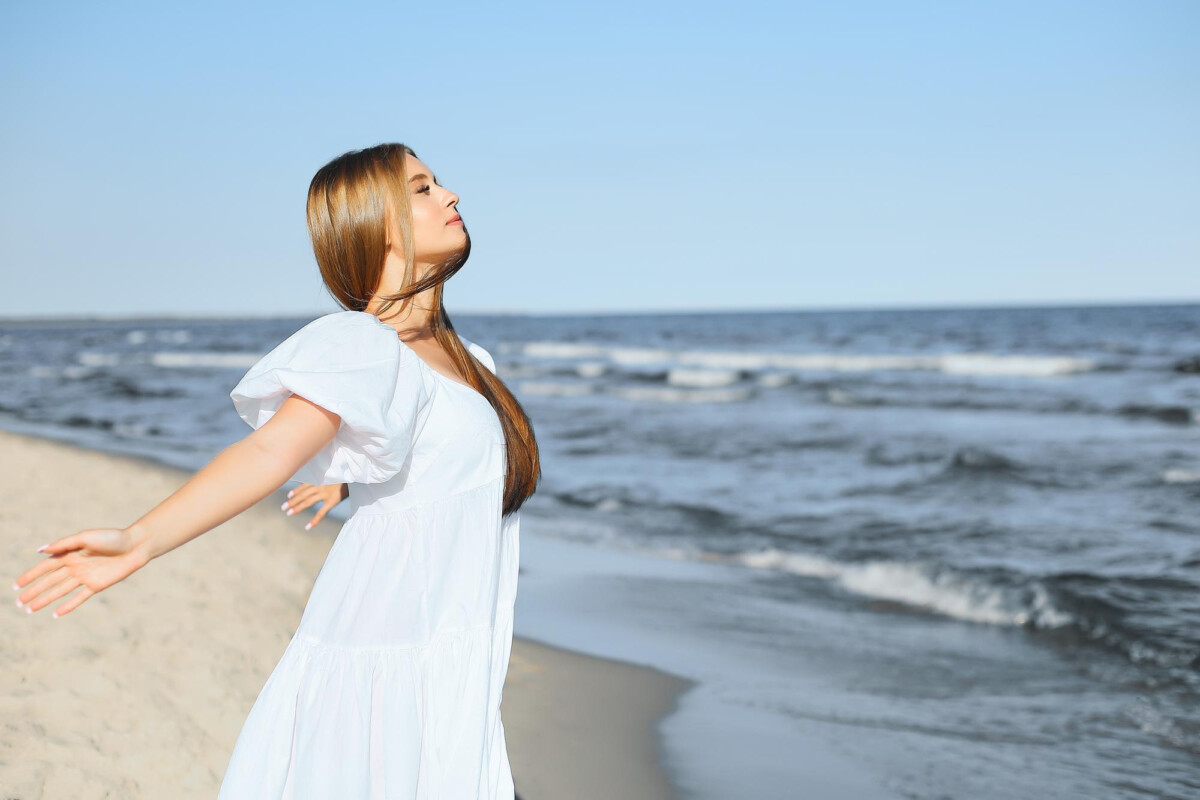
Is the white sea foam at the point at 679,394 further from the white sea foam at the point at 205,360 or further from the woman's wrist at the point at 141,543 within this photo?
the woman's wrist at the point at 141,543

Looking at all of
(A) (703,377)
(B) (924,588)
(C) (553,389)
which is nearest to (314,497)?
(B) (924,588)

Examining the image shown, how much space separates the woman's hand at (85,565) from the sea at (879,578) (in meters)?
2.71

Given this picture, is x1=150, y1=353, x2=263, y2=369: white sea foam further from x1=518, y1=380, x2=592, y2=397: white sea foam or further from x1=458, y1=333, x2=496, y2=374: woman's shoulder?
x1=458, y1=333, x2=496, y2=374: woman's shoulder

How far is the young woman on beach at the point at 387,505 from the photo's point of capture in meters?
1.71

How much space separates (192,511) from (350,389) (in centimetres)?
31

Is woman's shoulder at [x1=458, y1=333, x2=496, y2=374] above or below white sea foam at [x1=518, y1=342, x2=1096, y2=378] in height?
above

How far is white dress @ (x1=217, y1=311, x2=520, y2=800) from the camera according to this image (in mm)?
1769

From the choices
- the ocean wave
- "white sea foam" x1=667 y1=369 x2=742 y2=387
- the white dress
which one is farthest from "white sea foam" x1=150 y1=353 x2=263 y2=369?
the white dress

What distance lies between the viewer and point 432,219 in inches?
79.4

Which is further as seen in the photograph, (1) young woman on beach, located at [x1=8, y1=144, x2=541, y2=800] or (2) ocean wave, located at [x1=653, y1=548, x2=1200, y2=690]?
(2) ocean wave, located at [x1=653, y1=548, x2=1200, y2=690]

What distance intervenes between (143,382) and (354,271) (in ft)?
92.5

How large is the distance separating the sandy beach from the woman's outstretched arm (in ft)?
6.61

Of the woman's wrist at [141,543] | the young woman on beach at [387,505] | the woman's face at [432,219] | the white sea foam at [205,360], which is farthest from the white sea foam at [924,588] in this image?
the white sea foam at [205,360]

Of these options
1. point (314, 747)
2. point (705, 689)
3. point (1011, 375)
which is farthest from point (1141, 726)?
point (1011, 375)
